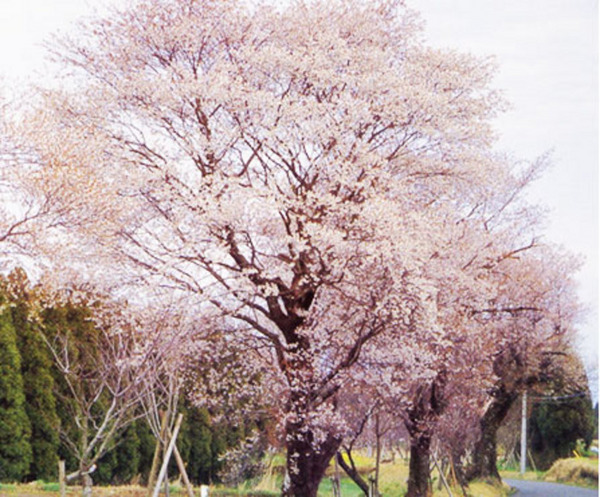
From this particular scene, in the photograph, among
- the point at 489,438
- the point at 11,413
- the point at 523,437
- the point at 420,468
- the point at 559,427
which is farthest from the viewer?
the point at 559,427

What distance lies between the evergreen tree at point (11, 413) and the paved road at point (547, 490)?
8.30 metres

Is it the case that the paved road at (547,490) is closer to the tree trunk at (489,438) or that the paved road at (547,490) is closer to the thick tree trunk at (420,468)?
the tree trunk at (489,438)

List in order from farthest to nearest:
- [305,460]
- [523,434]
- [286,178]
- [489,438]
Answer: [523,434] → [489,438] → [305,460] → [286,178]

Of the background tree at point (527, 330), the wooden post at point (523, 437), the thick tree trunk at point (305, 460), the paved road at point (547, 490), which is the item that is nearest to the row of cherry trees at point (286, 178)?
the thick tree trunk at point (305, 460)

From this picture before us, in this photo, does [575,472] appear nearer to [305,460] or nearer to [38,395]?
[305,460]

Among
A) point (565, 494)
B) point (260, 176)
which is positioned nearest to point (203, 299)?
point (260, 176)

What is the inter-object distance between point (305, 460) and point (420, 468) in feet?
→ 9.95

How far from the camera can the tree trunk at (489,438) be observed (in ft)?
53.4

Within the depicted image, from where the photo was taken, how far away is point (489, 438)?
54.1 ft

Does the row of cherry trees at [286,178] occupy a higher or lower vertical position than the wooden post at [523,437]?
higher

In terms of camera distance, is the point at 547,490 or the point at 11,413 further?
the point at 547,490

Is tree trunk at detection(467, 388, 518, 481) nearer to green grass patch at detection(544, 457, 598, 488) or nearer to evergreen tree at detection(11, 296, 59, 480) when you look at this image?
green grass patch at detection(544, 457, 598, 488)

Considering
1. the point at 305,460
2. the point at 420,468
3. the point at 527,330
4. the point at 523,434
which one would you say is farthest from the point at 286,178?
the point at 523,434

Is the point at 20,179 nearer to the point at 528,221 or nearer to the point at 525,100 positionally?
the point at 525,100
